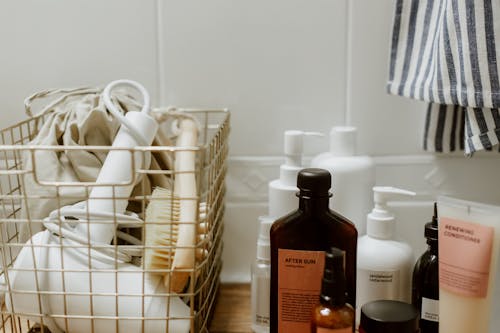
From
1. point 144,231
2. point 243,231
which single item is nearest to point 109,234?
point 144,231

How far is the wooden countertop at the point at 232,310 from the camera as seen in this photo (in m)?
0.69

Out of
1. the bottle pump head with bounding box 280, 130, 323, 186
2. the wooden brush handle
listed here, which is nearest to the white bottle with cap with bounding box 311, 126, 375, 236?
the bottle pump head with bounding box 280, 130, 323, 186

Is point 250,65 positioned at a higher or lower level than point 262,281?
higher

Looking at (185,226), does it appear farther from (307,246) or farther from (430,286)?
(430,286)

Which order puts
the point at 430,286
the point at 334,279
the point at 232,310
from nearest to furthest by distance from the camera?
the point at 334,279, the point at 430,286, the point at 232,310

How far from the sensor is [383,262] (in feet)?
2.03

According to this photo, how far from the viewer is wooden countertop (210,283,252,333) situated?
27.0 inches

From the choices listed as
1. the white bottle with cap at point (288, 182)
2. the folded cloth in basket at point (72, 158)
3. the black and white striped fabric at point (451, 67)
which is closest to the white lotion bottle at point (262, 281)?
the white bottle with cap at point (288, 182)

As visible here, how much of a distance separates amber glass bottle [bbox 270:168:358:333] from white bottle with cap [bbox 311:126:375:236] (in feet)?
0.39

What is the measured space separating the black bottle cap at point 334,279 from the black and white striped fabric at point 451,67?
269 millimetres

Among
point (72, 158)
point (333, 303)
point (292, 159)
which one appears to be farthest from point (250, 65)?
point (333, 303)

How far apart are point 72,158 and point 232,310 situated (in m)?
0.27

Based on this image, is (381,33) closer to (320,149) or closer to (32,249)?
(320,149)

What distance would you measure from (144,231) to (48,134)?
188mm
